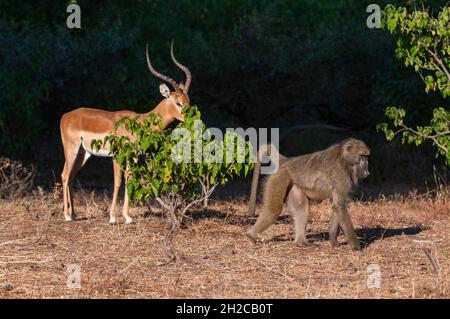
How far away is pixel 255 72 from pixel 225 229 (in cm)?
701

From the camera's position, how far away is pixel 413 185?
55.7ft

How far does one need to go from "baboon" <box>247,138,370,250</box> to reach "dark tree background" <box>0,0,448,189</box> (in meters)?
5.55

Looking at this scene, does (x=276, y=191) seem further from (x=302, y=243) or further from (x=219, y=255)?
(x=219, y=255)

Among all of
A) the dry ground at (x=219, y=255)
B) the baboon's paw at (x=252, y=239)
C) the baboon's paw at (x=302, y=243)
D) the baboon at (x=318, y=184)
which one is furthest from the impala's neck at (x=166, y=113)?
the baboon's paw at (x=302, y=243)

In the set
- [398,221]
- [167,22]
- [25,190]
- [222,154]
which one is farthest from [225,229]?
[167,22]

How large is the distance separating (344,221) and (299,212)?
553 mm

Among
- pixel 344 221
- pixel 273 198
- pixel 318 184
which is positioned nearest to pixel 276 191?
pixel 273 198

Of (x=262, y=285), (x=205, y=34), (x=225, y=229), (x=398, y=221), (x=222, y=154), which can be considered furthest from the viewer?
(x=205, y=34)

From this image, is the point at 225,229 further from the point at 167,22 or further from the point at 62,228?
the point at 167,22

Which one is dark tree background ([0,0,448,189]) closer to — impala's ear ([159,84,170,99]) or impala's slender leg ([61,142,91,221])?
impala's slender leg ([61,142,91,221])

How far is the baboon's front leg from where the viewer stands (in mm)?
9922

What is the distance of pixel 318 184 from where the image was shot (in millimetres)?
10172

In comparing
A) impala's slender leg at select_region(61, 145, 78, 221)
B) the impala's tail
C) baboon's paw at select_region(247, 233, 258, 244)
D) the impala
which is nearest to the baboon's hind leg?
the impala's tail

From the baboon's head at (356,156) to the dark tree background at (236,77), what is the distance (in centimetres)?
552
